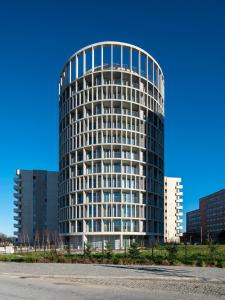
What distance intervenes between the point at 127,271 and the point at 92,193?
58.7 meters

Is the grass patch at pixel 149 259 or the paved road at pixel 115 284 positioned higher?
the paved road at pixel 115 284

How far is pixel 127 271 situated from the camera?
79.3 ft

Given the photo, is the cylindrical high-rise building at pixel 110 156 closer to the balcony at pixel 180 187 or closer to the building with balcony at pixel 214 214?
the balcony at pixel 180 187

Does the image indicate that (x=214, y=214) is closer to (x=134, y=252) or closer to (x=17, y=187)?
(x=17, y=187)

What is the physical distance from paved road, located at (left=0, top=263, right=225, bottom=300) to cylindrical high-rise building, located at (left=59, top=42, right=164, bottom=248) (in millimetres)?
56144

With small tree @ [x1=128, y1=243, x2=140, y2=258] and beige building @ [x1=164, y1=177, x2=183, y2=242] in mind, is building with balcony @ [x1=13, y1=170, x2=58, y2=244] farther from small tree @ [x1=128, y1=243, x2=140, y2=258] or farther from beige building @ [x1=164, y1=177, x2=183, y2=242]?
small tree @ [x1=128, y1=243, x2=140, y2=258]

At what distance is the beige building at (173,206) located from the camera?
156 meters

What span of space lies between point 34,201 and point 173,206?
53.1 meters

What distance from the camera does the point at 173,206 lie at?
158 meters

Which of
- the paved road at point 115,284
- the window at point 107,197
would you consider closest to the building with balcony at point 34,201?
the window at point 107,197

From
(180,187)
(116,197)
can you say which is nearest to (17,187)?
(180,187)

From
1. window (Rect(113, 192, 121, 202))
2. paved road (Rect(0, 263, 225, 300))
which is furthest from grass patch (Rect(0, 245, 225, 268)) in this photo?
window (Rect(113, 192, 121, 202))

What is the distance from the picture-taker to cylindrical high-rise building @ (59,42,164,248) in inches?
3231

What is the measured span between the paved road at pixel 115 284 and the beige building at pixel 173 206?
439 feet
